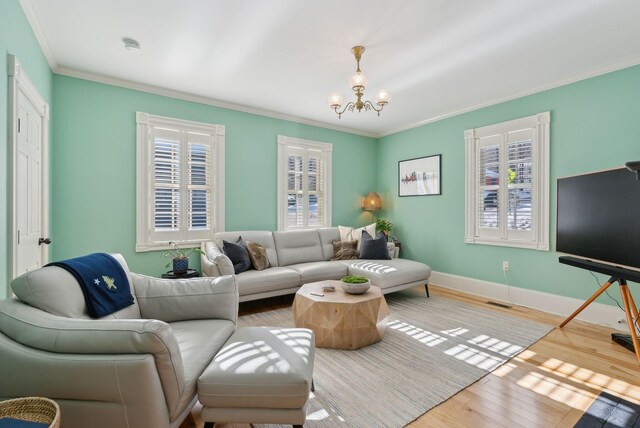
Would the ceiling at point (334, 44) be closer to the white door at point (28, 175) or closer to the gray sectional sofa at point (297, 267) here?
the white door at point (28, 175)

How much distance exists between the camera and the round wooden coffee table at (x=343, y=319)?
255 centimetres

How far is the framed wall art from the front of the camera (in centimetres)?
477

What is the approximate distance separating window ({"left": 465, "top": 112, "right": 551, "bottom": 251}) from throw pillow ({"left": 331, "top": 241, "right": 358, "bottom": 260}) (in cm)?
164

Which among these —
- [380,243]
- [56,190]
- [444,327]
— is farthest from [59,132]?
[444,327]

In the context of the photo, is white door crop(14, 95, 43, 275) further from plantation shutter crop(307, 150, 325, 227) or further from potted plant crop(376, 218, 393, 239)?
potted plant crop(376, 218, 393, 239)

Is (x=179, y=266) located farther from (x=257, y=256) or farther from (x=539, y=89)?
(x=539, y=89)

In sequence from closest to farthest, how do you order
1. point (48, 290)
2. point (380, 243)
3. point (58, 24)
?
1. point (48, 290)
2. point (58, 24)
3. point (380, 243)

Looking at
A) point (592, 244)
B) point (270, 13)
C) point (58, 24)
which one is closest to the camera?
point (270, 13)

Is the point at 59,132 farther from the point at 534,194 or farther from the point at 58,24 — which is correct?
the point at 534,194

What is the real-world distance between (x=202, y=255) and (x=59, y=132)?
1.99 metres

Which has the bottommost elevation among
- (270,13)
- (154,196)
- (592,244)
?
(592,244)

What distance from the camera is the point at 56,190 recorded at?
10.4 feet

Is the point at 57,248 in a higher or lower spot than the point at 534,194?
lower

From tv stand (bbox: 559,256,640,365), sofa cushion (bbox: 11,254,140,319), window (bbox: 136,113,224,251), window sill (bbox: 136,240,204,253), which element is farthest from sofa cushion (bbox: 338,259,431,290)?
sofa cushion (bbox: 11,254,140,319)
